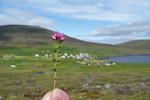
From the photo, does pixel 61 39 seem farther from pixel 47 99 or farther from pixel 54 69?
pixel 47 99

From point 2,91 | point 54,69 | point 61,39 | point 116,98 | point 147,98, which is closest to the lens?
point 54,69

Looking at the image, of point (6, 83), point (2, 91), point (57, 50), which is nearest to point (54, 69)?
point (57, 50)

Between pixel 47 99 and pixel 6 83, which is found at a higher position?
pixel 47 99

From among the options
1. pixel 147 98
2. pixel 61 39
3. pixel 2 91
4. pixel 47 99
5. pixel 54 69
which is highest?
pixel 61 39

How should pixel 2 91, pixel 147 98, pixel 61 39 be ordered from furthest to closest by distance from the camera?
pixel 2 91
pixel 147 98
pixel 61 39

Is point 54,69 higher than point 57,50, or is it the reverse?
point 57,50

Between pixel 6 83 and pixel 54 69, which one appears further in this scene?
pixel 6 83

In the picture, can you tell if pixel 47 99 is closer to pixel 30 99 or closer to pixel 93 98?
pixel 93 98

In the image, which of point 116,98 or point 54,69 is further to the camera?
point 116,98

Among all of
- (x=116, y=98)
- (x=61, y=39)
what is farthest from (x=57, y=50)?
(x=116, y=98)
